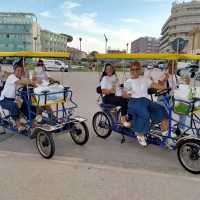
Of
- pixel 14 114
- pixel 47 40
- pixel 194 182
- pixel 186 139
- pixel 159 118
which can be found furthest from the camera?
pixel 47 40

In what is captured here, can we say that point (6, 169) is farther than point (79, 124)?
No

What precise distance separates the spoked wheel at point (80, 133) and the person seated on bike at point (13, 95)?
803 millimetres

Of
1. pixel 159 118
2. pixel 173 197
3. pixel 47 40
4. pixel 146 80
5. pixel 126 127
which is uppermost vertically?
pixel 47 40

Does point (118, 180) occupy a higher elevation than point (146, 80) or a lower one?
lower

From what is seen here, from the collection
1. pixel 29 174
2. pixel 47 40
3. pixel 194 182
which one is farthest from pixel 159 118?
pixel 47 40

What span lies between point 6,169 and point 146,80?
2714mm

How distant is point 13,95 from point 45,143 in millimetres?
1280

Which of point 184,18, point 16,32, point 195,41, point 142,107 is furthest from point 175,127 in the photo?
point 184,18

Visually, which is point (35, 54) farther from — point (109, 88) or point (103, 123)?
point (103, 123)

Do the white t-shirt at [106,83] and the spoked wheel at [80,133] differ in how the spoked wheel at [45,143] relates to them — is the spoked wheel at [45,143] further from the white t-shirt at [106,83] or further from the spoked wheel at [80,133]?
the white t-shirt at [106,83]

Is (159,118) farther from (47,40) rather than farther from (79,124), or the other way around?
(47,40)

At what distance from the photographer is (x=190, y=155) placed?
3406mm

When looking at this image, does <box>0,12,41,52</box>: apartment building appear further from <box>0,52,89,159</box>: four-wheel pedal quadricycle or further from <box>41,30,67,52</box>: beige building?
<box>0,52,89,159</box>: four-wheel pedal quadricycle

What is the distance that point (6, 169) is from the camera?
134 inches
